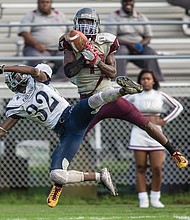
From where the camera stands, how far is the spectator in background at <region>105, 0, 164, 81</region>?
39.9 feet

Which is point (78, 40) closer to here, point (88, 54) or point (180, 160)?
point (88, 54)

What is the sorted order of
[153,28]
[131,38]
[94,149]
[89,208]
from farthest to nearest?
[153,28], [131,38], [94,149], [89,208]

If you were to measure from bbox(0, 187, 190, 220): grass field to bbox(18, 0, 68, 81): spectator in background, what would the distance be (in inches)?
65.8

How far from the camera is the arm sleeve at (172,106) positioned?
10.9 metres

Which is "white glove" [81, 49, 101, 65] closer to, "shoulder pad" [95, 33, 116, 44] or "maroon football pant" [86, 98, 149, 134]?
"shoulder pad" [95, 33, 116, 44]

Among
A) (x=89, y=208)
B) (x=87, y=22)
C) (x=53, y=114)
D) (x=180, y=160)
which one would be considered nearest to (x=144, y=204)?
(x=89, y=208)

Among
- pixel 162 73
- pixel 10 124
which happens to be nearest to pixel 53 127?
pixel 10 124

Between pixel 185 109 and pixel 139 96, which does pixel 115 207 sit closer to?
pixel 139 96

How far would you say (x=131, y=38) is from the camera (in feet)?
40.7

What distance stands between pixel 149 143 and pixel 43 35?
2.41 meters

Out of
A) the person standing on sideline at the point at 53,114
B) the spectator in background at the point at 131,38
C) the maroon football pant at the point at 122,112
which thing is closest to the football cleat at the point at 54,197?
the person standing on sideline at the point at 53,114

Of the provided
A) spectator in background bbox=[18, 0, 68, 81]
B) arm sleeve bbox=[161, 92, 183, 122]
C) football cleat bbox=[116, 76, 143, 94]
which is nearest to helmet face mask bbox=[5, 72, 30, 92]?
football cleat bbox=[116, 76, 143, 94]

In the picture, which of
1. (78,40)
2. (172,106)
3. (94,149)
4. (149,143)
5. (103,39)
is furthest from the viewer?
(94,149)

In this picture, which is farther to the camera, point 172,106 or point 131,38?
point 131,38
